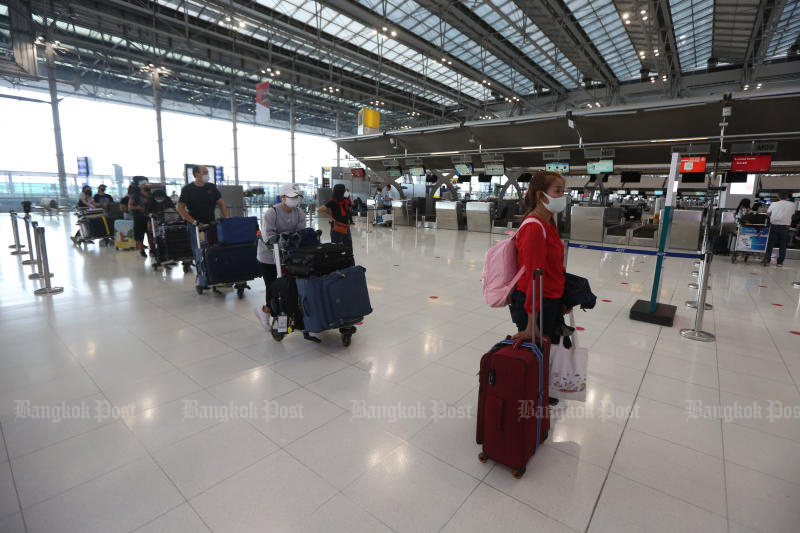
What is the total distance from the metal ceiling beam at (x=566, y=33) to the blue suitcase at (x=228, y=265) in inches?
414

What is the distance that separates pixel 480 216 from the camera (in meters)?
14.1

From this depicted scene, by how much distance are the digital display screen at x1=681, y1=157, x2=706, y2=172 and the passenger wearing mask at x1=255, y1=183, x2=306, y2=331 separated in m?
10.4

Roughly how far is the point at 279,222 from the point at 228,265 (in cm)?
162

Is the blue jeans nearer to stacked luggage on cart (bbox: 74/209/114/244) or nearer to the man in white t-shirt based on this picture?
the man in white t-shirt

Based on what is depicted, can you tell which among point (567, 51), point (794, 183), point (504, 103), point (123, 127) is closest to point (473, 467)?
point (567, 51)

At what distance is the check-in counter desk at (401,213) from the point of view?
651 inches

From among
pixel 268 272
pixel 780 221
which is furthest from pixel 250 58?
pixel 780 221

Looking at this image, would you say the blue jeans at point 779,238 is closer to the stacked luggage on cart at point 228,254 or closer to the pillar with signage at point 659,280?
the pillar with signage at point 659,280

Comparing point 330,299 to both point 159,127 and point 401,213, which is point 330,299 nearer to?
point 401,213

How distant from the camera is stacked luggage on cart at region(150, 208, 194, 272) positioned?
6.05 metres

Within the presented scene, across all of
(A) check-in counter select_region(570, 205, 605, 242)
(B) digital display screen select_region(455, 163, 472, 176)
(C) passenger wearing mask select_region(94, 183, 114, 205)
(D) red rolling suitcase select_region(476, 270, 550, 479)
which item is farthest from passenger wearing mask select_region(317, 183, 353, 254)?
(B) digital display screen select_region(455, 163, 472, 176)

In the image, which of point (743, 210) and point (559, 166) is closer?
point (743, 210)

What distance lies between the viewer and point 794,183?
13.8m

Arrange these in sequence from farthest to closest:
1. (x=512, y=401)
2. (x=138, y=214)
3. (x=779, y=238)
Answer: (x=779, y=238) → (x=138, y=214) → (x=512, y=401)
